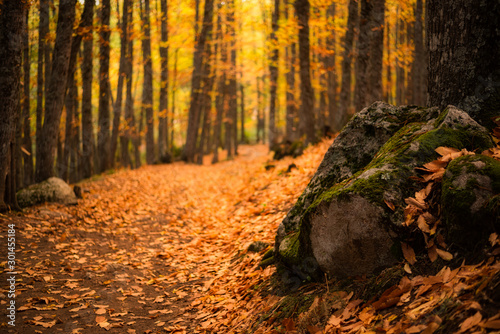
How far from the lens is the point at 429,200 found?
305cm

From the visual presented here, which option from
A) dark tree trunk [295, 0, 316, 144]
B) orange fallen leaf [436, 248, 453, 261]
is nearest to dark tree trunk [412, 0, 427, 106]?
dark tree trunk [295, 0, 316, 144]

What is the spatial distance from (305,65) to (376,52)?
11.0ft

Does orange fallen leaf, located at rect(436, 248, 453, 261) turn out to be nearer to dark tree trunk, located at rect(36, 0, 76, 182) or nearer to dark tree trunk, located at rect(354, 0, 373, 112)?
dark tree trunk, located at rect(354, 0, 373, 112)

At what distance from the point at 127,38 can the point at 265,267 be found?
16251 millimetres

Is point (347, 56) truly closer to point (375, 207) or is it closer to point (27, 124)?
point (375, 207)

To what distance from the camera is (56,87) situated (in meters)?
9.28

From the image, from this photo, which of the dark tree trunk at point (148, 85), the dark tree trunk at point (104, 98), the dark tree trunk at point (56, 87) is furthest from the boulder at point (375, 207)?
the dark tree trunk at point (148, 85)

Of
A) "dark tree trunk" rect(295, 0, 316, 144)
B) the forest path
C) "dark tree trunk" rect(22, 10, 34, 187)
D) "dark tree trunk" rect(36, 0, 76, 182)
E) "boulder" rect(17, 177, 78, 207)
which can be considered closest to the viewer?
the forest path

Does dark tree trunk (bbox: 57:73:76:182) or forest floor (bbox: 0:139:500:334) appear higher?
dark tree trunk (bbox: 57:73:76:182)

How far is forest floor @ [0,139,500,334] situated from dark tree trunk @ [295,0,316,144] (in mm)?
3777

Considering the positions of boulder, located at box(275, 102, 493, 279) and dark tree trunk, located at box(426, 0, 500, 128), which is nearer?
boulder, located at box(275, 102, 493, 279)

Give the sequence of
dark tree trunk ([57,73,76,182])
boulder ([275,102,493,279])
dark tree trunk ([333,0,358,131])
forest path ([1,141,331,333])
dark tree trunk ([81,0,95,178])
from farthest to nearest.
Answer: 1. dark tree trunk ([81,0,95,178])
2. dark tree trunk ([333,0,358,131])
3. dark tree trunk ([57,73,76,182])
4. forest path ([1,141,331,333])
5. boulder ([275,102,493,279])

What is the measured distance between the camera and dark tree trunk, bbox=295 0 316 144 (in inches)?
491

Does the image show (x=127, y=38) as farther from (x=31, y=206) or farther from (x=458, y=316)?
(x=458, y=316)
